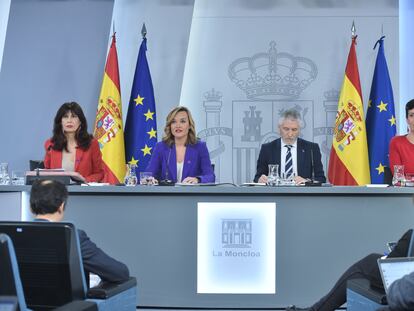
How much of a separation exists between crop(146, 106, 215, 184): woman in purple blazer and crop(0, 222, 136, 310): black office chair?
7.77 feet

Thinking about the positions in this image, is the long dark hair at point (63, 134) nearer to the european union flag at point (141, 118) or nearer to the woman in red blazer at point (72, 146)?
the woman in red blazer at point (72, 146)

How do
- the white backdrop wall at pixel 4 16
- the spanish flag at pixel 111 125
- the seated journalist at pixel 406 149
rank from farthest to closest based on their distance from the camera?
the white backdrop wall at pixel 4 16
the spanish flag at pixel 111 125
the seated journalist at pixel 406 149

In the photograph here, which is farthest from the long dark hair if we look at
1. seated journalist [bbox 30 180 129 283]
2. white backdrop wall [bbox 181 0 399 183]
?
seated journalist [bbox 30 180 129 283]

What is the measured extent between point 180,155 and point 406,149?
5.88 feet

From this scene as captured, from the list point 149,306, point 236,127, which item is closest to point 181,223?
point 149,306

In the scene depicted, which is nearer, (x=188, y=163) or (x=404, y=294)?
(x=404, y=294)

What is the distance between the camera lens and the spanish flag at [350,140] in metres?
6.22

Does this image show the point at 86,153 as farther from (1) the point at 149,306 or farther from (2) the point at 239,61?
(2) the point at 239,61

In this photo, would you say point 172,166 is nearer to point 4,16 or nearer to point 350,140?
point 350,140

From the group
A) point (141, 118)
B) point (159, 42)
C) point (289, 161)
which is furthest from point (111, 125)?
point (289, 161)

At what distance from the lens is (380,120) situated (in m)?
6.30

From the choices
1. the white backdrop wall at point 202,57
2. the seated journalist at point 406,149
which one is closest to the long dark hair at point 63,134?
the white backdrop wall at point 202,57

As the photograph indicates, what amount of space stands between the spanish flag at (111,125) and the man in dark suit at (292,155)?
179 centimetres

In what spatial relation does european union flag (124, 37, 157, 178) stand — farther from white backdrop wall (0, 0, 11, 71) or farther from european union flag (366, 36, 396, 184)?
european union flag (366, 36, 396, 184)
